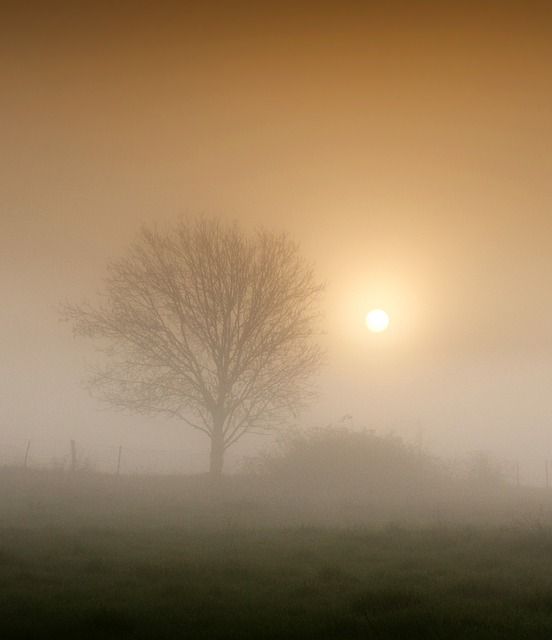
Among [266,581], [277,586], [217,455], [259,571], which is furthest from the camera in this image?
[217,455]

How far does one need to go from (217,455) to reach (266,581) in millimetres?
19727

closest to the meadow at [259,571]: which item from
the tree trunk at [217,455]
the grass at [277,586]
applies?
the grass at [277,586]

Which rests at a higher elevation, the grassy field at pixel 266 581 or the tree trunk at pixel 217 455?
the tree trunk at pixel 217 455

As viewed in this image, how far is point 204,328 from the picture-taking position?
29391 millimetres

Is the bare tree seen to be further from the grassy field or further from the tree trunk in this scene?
the grassy field

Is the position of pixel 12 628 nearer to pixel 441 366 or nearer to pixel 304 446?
pixel 304 446

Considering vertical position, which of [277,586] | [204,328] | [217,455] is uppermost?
[204,328]

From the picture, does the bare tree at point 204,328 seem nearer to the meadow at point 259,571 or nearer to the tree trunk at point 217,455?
the tree trunk at point 217,455

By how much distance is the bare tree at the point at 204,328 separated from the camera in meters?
29.1

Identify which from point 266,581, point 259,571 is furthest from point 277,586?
point 259,571

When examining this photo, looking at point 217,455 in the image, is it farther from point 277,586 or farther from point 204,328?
point 277,586

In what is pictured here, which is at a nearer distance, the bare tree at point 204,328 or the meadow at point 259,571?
the meadow at point 259,571

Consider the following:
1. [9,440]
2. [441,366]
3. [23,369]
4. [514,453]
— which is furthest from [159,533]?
[441,366]

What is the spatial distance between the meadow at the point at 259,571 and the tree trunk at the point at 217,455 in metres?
4.77
